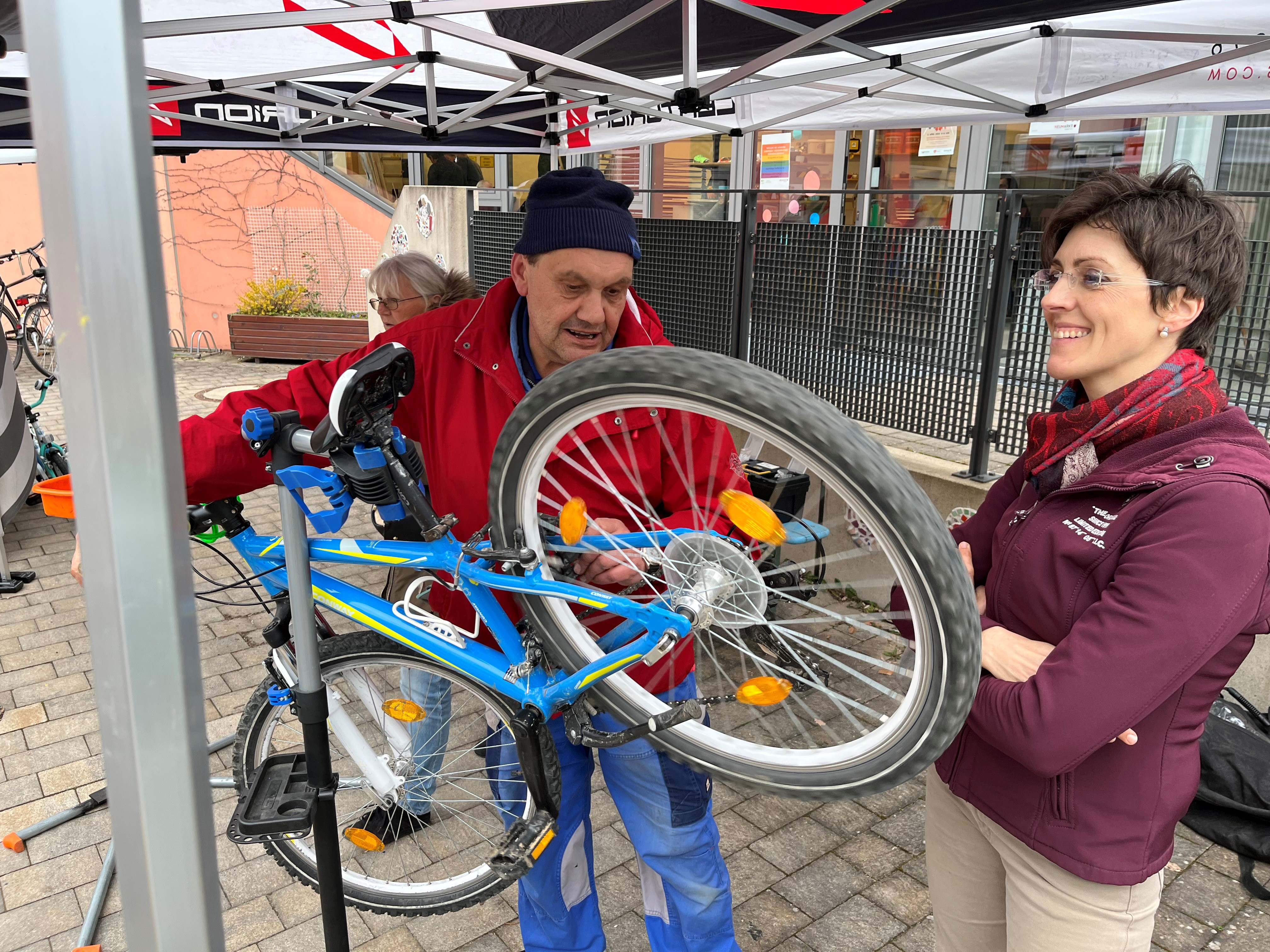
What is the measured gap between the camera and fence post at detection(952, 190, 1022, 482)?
4.55m

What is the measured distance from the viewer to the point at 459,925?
2701mm

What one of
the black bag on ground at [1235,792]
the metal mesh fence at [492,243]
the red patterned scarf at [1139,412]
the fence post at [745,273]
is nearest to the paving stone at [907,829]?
the black bag on ground at [1235,792]

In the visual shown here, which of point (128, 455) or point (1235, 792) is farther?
point (1235, 792)

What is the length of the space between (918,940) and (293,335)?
11072 millimetres

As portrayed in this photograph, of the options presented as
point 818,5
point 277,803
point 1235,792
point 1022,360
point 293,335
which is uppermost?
point 818,5

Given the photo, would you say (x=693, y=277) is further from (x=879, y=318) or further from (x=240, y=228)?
(x=240, y=228)

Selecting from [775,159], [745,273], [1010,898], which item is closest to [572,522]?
[1010,898]

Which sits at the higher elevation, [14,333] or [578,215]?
[578,215]

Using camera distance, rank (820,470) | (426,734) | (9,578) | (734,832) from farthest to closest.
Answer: (9,578) < (734,832) < (426,734) < (820,470)

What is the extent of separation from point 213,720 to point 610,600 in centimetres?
302

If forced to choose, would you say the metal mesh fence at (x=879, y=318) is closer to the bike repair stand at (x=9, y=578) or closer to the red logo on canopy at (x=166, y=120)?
the red logo on canopy at (x=166, y=120)

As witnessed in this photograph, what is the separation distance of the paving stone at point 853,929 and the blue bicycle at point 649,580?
1104mm

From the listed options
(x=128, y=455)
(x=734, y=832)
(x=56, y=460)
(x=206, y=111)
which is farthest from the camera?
(x=56, y=460)

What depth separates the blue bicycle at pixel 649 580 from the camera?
1.15 meters
